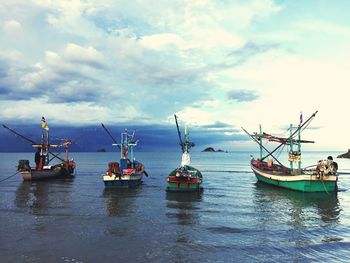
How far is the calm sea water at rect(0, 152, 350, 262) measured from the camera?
19.8 meters

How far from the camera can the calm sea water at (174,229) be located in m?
19.8

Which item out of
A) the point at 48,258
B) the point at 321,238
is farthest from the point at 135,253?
the point at 321,238

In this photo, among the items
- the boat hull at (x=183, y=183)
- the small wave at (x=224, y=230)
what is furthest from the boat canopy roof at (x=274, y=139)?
the small wave at (x=224, y=230)

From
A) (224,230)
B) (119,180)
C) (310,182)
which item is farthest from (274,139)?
(224,230)

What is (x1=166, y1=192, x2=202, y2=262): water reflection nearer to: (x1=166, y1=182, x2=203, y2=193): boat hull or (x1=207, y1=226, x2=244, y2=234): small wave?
(x1=166, y1=182, x2=203, y2=193): boat hull

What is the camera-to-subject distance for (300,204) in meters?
39.8

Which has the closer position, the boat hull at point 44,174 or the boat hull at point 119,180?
the boat hull at point 119,180

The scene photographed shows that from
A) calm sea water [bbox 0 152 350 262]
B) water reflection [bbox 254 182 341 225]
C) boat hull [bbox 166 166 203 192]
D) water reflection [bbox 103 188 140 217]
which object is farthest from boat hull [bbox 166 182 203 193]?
water reflection [bbox 254 182 341 225]

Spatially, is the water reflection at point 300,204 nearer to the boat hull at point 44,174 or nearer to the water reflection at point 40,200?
the water reflection at point 40,200

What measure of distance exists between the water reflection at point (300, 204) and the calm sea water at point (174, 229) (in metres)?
0.11

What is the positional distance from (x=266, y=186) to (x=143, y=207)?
2898cm

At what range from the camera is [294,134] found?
186ft

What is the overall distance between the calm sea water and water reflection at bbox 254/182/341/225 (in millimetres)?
111

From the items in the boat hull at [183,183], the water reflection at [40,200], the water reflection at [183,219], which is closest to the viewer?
the water reflection at [183,219]
